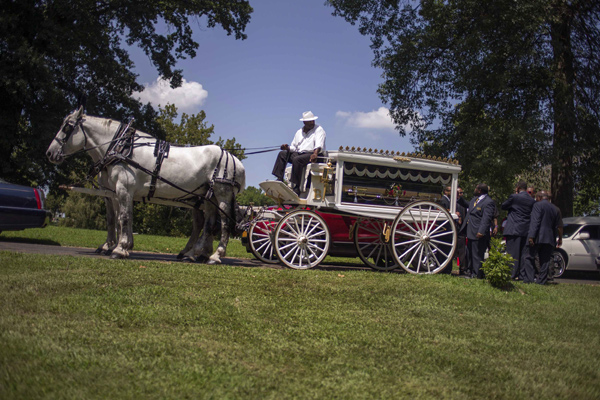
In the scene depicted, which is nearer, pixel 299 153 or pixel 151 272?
pixel 151 272

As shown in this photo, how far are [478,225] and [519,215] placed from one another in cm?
90

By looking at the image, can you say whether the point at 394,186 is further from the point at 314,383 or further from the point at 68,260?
the point at 314,383

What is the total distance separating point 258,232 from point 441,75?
517 inches

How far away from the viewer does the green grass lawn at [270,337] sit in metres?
3.74

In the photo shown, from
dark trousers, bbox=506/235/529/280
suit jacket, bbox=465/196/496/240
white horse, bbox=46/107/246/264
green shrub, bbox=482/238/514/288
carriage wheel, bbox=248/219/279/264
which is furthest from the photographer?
dark trousers, bbox=506/235/529/280

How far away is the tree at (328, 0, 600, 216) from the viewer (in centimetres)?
1777

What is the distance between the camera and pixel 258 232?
10.6 m

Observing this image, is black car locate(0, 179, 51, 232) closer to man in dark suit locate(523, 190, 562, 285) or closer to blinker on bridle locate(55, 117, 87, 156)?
blinker on bridle locate(55, 117, 87, 156)

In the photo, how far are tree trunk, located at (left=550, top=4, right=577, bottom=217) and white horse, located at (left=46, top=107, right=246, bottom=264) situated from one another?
12614 millimetres

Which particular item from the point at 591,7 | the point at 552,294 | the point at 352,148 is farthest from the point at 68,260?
the point at 591,7

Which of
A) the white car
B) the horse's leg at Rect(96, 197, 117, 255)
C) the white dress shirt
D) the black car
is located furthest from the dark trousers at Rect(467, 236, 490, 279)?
the black car

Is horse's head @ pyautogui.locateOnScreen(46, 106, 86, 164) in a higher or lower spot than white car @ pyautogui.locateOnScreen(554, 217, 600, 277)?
higher

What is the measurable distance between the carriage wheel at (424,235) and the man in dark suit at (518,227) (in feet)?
4.99

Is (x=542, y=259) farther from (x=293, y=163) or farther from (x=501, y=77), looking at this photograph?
(x=501, y=77)
